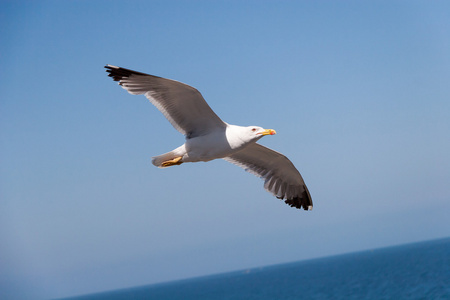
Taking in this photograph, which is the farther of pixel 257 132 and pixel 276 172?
pixel 276 172

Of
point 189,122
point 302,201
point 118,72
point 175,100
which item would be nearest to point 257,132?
point 189,122

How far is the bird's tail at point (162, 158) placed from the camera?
10.1 metres

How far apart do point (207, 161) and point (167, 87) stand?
5.23 ft

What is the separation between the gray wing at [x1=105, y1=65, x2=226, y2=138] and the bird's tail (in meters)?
0.49

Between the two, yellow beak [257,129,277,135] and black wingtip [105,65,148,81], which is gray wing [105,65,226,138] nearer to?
black wingtip [105,65,148,81]

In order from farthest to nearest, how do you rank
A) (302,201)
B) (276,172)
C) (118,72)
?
1. (302,201)
2. (276,172)
3. (118,72)

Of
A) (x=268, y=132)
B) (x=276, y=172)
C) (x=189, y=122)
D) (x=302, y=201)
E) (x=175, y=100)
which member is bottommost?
(x=302, y=201)

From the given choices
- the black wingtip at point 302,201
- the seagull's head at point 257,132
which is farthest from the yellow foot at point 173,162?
the black wingtip at point 302,201

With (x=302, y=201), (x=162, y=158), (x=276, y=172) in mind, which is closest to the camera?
(x=162, y=158)

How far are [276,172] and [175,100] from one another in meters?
3.77

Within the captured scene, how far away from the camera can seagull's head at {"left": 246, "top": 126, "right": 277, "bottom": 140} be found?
9530mm

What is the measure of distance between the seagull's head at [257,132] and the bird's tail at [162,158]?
1520mm

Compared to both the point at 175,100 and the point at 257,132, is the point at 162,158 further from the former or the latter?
the point at 257,132

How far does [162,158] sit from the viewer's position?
1023 centimetres
